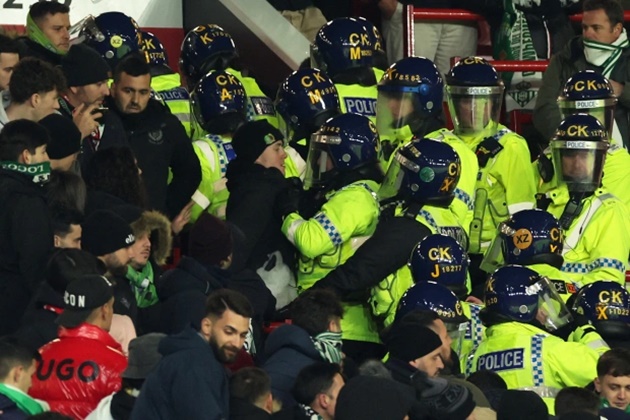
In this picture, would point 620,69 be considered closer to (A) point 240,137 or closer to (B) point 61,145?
(A) point 240,137

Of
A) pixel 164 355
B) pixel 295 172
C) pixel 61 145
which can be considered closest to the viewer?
pixel 164 355

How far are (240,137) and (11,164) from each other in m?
1.82

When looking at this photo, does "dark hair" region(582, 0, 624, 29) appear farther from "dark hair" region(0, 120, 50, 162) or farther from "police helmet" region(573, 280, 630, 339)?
"dark hair" region(0, 120, 50, 162)

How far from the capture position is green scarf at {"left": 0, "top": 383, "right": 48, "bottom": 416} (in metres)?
8.33

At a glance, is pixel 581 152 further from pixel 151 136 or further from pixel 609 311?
pixel 151 136

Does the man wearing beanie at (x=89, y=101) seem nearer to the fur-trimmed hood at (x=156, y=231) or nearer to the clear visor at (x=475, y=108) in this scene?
the fur-trimmed hood at (x=156, y=231)

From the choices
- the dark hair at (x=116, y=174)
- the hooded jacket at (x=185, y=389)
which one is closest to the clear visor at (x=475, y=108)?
the dark hair at (x=116, y=174)

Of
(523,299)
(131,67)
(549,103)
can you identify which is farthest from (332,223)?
(549,103)

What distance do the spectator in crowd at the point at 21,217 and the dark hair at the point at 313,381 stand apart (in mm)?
1630

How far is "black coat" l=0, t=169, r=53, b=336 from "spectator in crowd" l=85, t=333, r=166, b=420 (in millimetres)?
1286

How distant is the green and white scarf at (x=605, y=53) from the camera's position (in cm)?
1378

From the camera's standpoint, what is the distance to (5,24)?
1402 centimetres

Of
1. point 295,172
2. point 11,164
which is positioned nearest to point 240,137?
point 295,172

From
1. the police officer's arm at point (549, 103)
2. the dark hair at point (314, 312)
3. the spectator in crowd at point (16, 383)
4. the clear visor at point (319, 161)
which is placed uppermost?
the spectator in crowd at point (16, 383)
